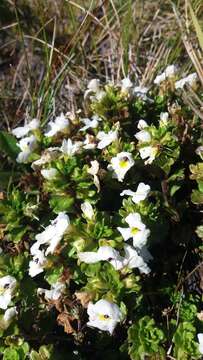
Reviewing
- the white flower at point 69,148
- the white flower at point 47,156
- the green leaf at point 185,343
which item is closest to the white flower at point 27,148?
the white flower at point 47,156

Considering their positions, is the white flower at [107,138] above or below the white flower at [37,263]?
above

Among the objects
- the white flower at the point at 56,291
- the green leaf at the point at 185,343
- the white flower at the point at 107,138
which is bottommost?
the green leaf at the point at 185,343

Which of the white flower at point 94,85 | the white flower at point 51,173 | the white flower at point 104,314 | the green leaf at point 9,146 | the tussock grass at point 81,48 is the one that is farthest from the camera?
the tussock grass at point 81,48

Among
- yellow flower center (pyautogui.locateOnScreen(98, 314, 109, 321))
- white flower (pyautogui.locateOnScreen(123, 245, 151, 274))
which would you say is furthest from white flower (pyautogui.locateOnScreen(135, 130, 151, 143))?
yellow flower center (pyautogui.locateOnScreen(98, 314, 109, 321))

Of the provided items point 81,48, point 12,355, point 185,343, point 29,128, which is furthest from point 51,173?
point 81,48

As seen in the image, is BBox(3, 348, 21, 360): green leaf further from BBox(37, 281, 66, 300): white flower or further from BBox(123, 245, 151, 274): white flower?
BBox(123, 245, 151, 274): white flower

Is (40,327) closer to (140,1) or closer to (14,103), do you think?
(14,103)

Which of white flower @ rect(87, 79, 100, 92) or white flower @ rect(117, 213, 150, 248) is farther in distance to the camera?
white flower @ rect(87, 79, 100, 92)

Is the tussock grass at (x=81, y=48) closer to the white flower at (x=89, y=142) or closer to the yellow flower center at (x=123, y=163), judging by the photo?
the white flower at (x=89, y=142)
